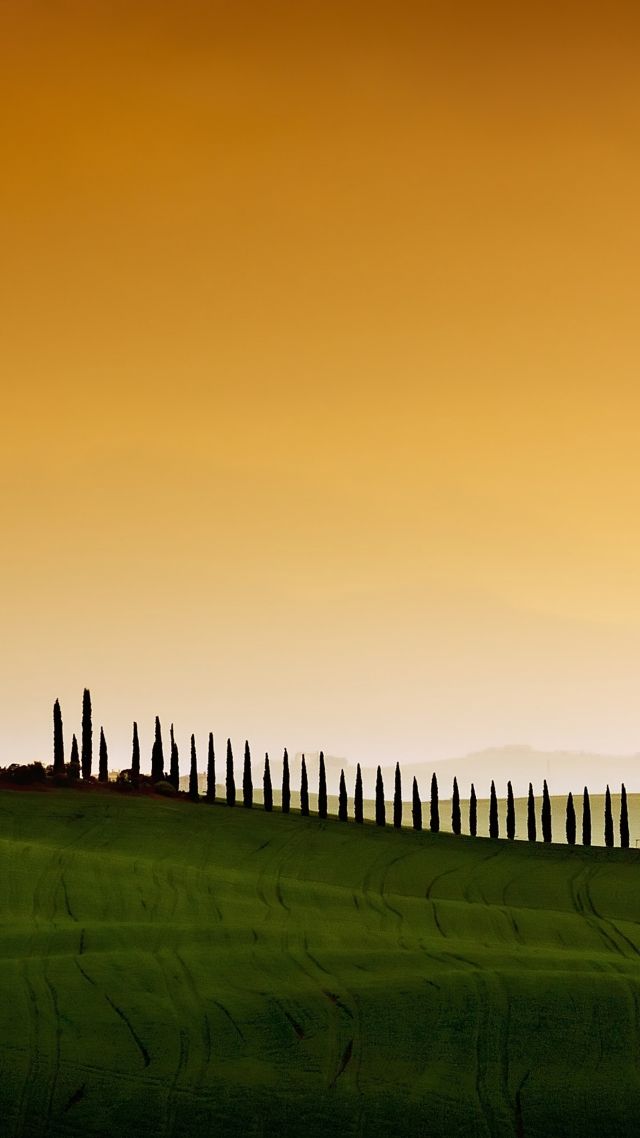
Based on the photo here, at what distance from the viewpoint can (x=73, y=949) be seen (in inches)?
1044

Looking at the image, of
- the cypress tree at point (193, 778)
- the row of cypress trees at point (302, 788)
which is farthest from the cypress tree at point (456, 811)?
the cypress tree at point (193, 778)

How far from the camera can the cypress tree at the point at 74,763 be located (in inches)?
1903

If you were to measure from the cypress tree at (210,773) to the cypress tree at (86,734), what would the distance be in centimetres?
380

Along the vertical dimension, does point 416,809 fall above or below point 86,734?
below

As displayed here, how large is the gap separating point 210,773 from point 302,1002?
26.9 meters

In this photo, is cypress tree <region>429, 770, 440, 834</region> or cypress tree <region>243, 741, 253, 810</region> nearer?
cypress tree <region>429, 770, 440, 834</region>

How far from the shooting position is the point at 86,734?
49375 millimetres

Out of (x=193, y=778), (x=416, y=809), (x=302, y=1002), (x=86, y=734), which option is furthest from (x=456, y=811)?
(x=302, y=1002)

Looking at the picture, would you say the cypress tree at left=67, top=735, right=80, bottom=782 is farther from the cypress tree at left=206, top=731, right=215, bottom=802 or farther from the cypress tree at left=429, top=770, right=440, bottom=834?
→ the cypress tree at left=429, top=770, right=440, bottom=834

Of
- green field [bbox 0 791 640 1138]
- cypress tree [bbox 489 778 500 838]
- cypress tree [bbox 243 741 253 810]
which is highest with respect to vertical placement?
cypress tree [bbox 243 741 253 810]

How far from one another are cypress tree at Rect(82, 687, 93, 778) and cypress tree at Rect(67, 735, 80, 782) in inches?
8.4

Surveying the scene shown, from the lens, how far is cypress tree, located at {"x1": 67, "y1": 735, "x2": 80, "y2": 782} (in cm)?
4834

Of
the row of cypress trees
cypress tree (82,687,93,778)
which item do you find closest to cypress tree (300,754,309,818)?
the row of cypress trees

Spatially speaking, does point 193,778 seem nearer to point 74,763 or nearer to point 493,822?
point 74,763
